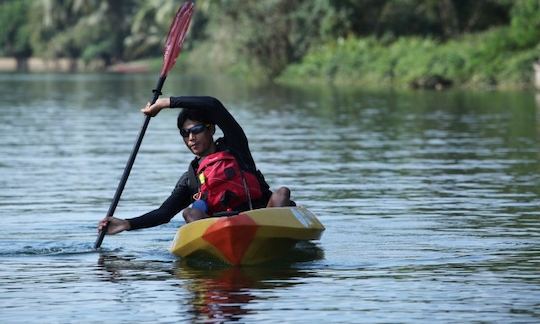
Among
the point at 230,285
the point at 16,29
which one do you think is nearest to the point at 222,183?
the point at 230,285

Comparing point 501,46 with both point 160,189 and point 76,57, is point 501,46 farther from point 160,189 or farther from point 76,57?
point 76,57

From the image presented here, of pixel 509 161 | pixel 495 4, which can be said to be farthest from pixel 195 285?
pixel 495 4

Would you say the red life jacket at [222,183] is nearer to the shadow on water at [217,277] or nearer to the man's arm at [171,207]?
the man's arm at [171,207]

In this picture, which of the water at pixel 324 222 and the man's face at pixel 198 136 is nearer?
the water at pixel 324 222

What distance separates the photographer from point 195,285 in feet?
34.8

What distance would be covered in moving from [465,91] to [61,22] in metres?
57.8

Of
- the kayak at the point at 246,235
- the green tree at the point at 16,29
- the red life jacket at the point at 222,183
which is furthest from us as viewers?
the green tree at the point at 16,29

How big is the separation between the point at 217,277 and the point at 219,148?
1409 millimetres

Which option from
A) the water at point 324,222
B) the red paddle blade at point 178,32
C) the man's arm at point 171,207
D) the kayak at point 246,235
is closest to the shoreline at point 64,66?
the water at point 324,222

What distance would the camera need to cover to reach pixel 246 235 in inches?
441

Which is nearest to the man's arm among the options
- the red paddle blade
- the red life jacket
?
the red life jacket

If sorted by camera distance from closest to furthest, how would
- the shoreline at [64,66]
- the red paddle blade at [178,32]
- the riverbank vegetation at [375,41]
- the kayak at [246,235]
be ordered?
the kayak at [246,235] → the red paddle blade at [178,32] → the riverbank vegetation at [375,41] → the shoreline at [64,66]

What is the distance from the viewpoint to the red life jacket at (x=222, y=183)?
464 inches

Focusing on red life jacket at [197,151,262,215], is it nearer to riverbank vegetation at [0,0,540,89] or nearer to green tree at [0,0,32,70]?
riverbank vegetation at [0,0,540,89]
